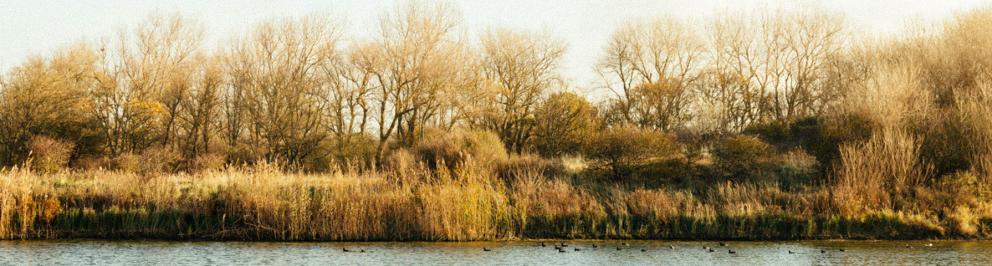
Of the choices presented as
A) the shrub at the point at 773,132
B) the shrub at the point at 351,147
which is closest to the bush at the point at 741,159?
the shrub at the point at 773,132

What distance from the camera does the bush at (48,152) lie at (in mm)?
37584

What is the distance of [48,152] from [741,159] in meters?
25.5

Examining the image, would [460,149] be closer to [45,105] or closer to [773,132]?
[773,132]

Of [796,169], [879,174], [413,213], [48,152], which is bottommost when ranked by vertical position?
[413,213]

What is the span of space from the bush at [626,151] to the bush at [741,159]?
1.42 metres

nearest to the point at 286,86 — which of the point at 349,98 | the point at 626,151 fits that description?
the point at 349,98

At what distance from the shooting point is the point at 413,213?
23.3 m

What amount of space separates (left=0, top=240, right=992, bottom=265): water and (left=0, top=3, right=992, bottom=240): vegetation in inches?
50.5

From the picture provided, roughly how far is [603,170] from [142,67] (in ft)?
80.8

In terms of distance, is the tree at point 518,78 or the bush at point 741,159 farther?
the tree at point 518,78

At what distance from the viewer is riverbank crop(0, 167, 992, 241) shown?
23.2 metres

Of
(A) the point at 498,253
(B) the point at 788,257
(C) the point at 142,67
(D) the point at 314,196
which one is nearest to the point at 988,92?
(B) the point at 788,257

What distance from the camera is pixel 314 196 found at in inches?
943

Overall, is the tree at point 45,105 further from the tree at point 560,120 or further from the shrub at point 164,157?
the tree at point 560,120
